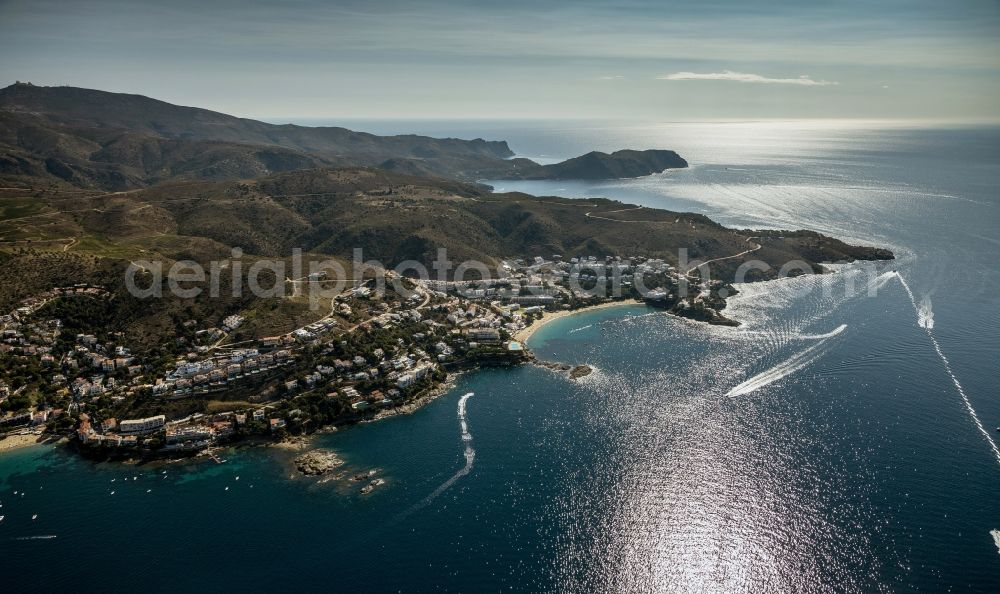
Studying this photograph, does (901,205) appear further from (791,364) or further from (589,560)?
(589,560)

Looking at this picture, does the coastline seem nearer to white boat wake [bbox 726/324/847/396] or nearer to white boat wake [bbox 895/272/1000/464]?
white boat wake [bbox 726/324/847/396]

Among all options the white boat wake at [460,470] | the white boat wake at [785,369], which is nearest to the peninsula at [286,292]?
the white boat wake at [460,470]

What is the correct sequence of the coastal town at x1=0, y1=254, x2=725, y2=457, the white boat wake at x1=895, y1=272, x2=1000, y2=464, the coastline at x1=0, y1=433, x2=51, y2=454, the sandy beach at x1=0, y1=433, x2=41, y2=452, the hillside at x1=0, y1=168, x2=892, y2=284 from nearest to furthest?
the white boat wake at x1=895, y1=272, x2=1000, y2=464, the coastline at x1=0, y1=433, x2=51, y2=454, the sandy beach at x1=0, y1=433, x2=41, y2=452, the coastal town at x1=0, y1=254, x2=725, y2=457, the hillside at x1=0, y1=168, x2=892, y2=284

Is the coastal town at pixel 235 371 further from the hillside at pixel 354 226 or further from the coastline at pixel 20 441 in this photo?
the hillside at pixel 354 226

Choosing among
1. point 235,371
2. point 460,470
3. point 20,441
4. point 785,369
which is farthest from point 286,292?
point 785,369

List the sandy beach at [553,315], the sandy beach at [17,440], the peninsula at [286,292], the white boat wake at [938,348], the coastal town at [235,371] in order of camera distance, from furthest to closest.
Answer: the sandy beach at [553,315]
the peninsula at [286,292]
the coastal town at [235,371]
the sandy beach at [17,440]
the white boat wake at [938,348]

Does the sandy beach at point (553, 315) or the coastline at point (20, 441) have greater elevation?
the sandy beach at point (553, 315)

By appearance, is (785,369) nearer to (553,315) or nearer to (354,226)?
(553,315)

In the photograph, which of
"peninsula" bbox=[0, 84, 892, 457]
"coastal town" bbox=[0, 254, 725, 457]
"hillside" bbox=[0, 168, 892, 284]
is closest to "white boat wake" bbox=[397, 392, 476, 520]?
"coastal town" bbox=[0, 254, 725, 457]
